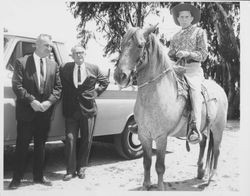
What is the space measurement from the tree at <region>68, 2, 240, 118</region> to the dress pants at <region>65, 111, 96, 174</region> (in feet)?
3.21

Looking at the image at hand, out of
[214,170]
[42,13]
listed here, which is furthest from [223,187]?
[42,13]

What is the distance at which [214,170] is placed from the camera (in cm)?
434

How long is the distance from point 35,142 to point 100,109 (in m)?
1.05

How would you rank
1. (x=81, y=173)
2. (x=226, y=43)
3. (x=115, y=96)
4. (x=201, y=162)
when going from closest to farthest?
(x=81, y=173)
(x=201, y=162)
(x=226, y=43)
(x=115, y=96)

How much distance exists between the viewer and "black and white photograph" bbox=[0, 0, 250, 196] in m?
3.75

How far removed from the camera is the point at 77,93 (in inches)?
164

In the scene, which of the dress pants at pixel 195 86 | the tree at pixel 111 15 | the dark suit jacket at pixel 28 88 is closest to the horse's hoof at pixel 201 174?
the dress pants at pixel 195 86

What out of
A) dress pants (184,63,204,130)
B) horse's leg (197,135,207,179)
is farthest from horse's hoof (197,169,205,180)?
dress pants (184,63,204,130)

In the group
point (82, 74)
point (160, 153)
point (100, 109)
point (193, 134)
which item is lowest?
point (160, 153)

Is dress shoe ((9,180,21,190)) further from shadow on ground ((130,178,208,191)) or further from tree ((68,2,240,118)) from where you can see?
tree ((68,2,240,118))

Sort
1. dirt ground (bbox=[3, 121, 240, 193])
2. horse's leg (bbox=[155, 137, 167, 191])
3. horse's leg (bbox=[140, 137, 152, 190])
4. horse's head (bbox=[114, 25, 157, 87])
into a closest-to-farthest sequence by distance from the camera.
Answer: horse's head (bbox=[114, 25, 157, 87]) → horse's leg (bbox=[155, 137, 167, 191]) → horse's leg (bbox=[140, 137, 152, 190]) → dirt ground (bbox=[3, 121, 240, 193])

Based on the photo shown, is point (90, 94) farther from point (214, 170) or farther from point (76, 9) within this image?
point (214, 170)

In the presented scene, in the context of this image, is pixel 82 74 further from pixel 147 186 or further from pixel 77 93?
pixel 147 186

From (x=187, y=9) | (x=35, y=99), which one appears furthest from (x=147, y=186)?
(x=187, y=9)
